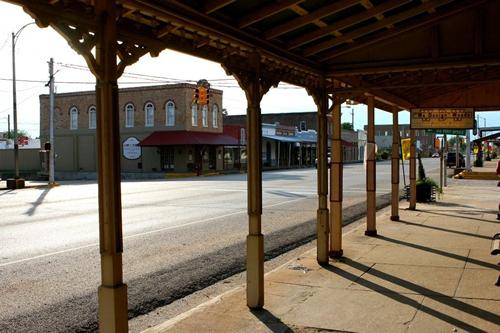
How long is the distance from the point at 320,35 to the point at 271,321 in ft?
11.8

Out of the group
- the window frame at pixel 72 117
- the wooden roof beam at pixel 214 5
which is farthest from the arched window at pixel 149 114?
the wooden roof beam at pixel 214 5

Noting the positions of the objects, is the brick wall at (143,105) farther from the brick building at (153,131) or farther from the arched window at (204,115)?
the arched window at (204,115)

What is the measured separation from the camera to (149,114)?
4716 centimetres

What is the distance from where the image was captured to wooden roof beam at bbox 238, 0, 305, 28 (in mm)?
5590

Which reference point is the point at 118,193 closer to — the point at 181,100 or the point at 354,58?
the point at 354,58

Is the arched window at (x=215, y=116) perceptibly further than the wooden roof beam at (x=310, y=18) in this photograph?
Yes

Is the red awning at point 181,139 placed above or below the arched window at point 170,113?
below

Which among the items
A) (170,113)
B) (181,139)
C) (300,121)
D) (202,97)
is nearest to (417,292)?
(202,97)

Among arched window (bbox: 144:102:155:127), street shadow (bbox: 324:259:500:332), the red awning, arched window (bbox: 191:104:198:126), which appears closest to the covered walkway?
street shadow (bbox: 324:259:500:332)

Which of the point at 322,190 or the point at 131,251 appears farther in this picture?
the point at 131,251

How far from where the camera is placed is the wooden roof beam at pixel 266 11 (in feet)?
18.3

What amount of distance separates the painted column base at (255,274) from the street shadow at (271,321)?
122mm

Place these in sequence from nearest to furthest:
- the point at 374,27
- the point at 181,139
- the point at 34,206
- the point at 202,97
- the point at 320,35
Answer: the point at 320,35
the point at 374,27
the point at 34,206
the point at 202,97
the point at 181,139

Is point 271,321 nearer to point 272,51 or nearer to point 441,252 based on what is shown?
point 272,51
